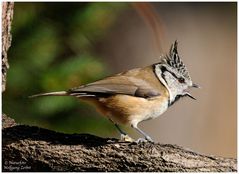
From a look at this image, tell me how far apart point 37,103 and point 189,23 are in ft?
7.67

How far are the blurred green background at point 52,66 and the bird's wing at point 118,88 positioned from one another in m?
0.38

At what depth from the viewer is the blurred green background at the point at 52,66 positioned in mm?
4285

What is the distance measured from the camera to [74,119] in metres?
4.43

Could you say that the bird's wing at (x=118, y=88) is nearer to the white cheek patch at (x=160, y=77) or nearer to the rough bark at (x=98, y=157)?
the white cheek patch at (x=160, y=77)

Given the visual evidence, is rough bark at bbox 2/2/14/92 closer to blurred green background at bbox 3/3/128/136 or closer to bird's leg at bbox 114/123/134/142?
blurred green background at bbox 3/3/128/136

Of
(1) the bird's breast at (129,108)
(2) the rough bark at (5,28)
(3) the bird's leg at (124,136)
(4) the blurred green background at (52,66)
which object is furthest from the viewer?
(4) the blurred green background at (52,66)

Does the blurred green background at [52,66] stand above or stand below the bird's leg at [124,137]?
above

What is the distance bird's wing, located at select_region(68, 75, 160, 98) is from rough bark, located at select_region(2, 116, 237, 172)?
29 cm

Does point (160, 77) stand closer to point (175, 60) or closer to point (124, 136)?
point (175, 60)

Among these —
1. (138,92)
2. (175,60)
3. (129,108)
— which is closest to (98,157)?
(129,108)

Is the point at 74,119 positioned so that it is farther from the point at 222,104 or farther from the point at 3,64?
the point at 222,104

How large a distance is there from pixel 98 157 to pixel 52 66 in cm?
99

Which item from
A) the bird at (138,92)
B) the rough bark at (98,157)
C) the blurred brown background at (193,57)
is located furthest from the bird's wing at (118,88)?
the blurred brown background at (193,57)

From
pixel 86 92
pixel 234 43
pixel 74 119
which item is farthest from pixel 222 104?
pixel 86 92
